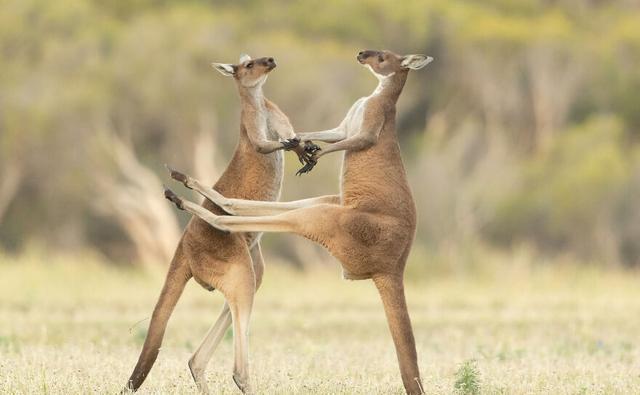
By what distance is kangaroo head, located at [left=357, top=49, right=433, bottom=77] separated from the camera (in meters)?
7.99

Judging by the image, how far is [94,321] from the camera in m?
14.3

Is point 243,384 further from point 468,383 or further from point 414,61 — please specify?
point 414,61

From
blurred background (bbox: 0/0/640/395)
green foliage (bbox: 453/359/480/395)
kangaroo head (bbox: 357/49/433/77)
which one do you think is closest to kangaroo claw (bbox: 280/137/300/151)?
kangaroo head (bbox: 357/49/433/77)

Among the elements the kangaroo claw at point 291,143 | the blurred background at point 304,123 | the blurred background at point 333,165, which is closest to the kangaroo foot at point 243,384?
the kangaroo claw at point 291,143

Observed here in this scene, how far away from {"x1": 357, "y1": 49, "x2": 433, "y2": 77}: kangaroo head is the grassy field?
5.98 feet

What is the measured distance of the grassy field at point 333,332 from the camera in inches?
339

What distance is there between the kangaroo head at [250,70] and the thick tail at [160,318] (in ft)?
3.80

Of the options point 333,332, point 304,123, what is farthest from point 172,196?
point 304,123

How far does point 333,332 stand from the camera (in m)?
13.5

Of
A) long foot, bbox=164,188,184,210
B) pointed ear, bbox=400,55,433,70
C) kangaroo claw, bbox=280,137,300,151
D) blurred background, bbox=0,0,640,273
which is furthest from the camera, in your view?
blurred background, bbox=0,0,640,273

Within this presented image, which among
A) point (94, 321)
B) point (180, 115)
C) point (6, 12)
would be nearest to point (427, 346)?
point (94, 321)

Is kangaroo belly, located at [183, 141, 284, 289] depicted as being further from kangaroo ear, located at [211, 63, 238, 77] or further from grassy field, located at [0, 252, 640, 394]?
grassy field, located at [0, 252, 640, 394]

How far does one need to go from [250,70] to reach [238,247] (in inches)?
47.4

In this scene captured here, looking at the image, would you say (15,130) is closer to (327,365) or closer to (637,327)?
(637,327)
